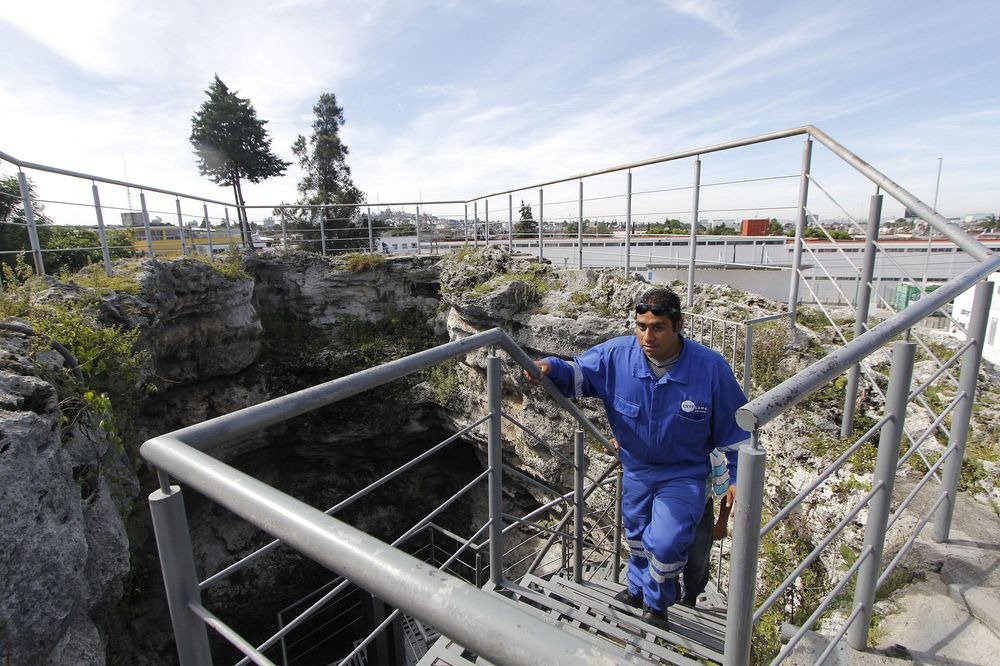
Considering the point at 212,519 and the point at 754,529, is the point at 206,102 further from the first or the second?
the point at 754,529

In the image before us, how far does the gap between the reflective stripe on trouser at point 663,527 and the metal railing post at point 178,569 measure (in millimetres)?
1837

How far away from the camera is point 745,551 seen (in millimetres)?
998

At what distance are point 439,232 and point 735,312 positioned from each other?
961 cm

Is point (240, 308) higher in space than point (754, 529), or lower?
lower

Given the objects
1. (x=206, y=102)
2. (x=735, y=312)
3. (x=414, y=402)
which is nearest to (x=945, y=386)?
(x=735, y=312)

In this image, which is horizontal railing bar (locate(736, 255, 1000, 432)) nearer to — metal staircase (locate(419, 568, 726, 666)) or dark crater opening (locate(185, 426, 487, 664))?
metal staircase (locate(419, 568, 726, 666))

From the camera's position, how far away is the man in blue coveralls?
2.20 m

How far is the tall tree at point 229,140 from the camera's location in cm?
1888

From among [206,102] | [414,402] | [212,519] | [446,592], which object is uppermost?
[206,102]

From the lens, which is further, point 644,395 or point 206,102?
point 206,102

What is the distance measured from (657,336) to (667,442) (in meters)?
0.49

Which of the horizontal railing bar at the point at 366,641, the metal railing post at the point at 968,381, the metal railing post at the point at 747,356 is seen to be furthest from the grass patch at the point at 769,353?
the horizontal railing bar at the point at 366,641

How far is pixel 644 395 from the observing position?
7.55 ft

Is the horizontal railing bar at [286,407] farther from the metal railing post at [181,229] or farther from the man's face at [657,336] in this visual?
the metal railing post at [181,229]
